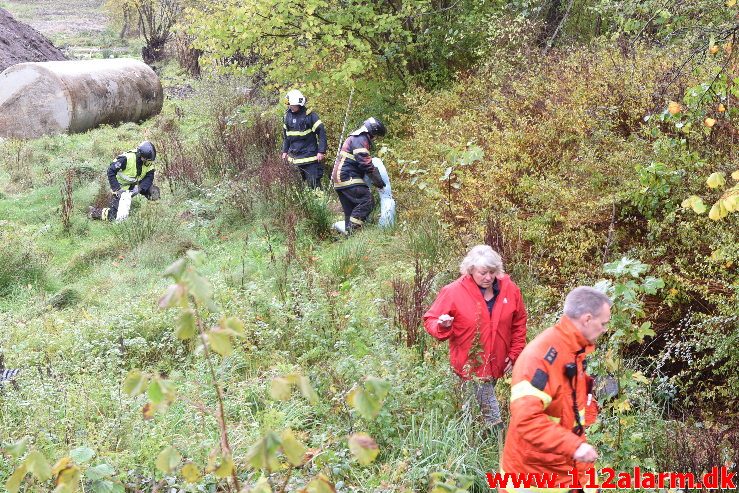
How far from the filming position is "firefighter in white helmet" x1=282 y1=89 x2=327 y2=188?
34.6 ft

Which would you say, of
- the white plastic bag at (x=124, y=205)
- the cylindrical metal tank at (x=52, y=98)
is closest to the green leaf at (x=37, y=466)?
the white plastic bag at (x=124, y=205)

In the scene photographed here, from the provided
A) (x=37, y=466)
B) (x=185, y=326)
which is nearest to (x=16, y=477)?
(x=37, y=466)

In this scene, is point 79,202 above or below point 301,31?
below

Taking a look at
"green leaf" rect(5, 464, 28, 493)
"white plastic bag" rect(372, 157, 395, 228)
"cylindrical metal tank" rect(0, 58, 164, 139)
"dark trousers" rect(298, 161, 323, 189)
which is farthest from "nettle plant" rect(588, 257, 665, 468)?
"cylindrical metal tank" rect(0, 58, 164, 139)

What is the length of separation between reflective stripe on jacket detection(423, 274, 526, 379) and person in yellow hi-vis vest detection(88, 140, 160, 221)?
6991 mm

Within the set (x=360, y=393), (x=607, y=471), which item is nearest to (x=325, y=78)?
(x=607, y=471)

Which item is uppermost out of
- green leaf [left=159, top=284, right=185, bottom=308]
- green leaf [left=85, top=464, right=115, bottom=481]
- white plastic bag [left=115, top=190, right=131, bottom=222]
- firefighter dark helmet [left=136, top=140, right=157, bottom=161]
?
green leaf [left=159, top=284, right=185, bottom=308]

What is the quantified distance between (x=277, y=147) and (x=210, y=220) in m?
2.87

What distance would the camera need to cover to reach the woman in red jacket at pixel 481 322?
4.55 metres

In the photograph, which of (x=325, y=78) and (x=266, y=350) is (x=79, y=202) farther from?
(x=266, y=350)

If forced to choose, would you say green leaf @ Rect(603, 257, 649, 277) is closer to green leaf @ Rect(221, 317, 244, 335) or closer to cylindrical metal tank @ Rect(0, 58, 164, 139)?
green leaf @ Rect(221, 317, 244, 335)

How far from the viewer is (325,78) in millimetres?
11414

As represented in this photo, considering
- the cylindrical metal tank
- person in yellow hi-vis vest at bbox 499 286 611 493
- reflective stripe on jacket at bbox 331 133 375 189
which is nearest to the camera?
person in yellow hi-vis vest at bbox 499 286 611 493

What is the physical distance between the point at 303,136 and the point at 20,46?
13.7 meters
